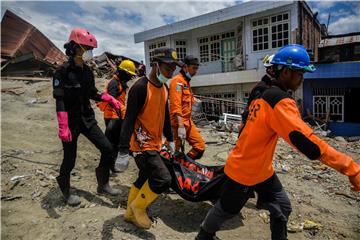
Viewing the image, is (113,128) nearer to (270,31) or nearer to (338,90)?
(338,90)

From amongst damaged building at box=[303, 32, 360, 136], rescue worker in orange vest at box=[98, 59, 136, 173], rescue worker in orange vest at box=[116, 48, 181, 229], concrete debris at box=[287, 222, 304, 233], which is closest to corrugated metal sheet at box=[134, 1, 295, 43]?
damaged building at box=[303, 32, 360, 136]

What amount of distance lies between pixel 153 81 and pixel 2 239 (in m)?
2.32

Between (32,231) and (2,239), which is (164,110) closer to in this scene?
(32,231)

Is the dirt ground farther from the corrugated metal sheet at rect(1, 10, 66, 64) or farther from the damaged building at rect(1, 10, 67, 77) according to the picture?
the corrugated metal sheet at rect(1, 10, 66, 64)

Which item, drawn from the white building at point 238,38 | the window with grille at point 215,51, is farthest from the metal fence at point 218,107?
the window with grille at point 215,51

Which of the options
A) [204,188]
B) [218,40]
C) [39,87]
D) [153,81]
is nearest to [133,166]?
[204,188]

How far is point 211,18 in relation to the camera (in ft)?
50.1

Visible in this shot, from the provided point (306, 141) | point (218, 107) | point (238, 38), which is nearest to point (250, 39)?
point (238, 38)

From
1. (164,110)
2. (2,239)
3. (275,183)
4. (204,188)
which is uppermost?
(164,110)

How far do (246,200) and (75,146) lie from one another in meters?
2.13

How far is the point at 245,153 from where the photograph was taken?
2.32m

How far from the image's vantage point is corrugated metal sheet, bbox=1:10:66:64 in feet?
63.3

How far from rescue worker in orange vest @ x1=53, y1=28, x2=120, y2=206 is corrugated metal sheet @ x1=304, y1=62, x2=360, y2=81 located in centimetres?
1091

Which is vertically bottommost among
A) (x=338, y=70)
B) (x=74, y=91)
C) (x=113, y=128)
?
(x=113, y=128)
